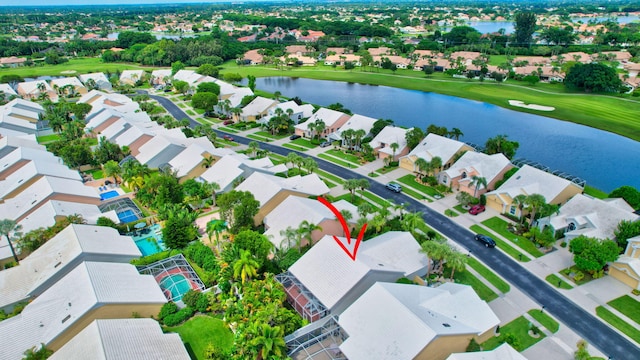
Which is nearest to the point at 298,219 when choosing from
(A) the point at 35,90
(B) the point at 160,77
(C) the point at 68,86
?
(C) the point at 68,86

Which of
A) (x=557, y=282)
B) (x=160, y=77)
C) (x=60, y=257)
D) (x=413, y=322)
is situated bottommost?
(x=557, y=282)

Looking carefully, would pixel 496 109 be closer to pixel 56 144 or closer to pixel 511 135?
pixel 511 135

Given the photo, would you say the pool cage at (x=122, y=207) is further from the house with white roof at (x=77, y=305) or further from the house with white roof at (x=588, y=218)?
the house with white roof at (x=588, y=218)

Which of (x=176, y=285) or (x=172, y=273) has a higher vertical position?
(x=172, y=273)

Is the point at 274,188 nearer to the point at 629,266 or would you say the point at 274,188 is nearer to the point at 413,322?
the point at 413,322

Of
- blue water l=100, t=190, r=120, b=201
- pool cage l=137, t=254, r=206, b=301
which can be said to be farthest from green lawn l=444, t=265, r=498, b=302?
blue water l=100, t=190, r=120, b=201

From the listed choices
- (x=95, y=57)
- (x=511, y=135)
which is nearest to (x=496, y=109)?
(x=511, y=135)
